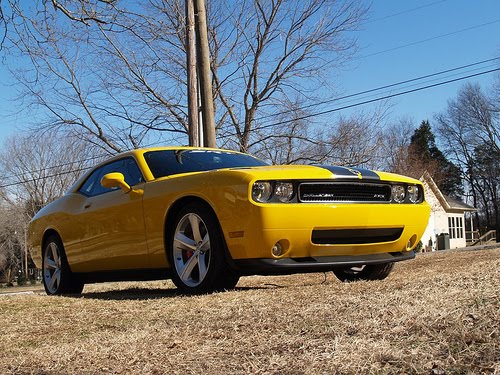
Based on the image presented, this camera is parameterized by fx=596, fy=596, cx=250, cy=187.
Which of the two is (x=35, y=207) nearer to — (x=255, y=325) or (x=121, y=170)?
(x=121, y=170)

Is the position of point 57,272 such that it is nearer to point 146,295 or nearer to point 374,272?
point 146,295

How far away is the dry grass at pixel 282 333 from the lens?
258 centimetres

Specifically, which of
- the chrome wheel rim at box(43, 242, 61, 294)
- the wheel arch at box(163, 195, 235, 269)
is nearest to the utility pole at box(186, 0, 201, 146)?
the chrome wheel rim at box(43, 242, 61, 294)

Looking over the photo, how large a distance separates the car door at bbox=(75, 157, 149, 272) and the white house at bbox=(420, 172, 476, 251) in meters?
34.5

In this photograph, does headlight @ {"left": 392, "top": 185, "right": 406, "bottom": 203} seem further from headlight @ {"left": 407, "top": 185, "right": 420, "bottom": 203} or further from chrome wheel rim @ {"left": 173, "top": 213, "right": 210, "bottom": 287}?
chrome wheel rim @ {"left": 173, "top": 213, "right": 210, "bottom": 287}

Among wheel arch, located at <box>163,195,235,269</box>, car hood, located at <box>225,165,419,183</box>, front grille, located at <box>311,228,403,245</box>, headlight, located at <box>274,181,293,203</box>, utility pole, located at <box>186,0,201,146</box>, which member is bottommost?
front grille, located at <box>311,228,403,245</box>

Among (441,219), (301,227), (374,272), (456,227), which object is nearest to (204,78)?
(374,272)

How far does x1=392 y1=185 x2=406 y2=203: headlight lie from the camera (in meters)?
5.24

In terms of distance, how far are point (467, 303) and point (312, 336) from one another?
33.1 inches

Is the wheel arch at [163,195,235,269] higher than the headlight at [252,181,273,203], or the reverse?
the headlight at [252,181,273,203]

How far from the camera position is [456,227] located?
4691 cm

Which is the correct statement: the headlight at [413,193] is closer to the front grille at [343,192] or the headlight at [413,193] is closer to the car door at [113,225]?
the front grille at [343,192]

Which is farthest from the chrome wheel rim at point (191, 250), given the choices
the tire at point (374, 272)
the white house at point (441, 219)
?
the white house at point (441, 219)

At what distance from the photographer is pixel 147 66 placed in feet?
74.3
